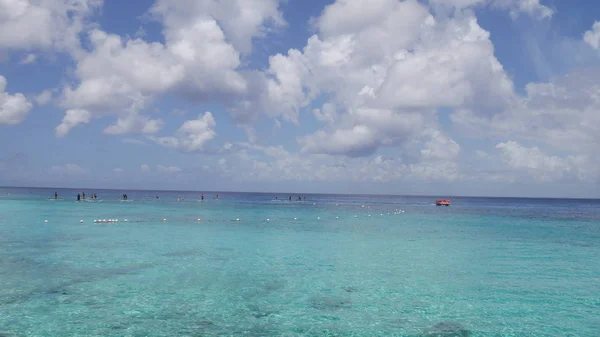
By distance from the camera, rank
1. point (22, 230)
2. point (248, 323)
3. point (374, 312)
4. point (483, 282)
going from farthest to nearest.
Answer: point (22, 230) < point (483, 282) < point (374, 312) < point (248, 323)

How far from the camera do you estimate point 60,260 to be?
78.0ft

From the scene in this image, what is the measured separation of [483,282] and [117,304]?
16.1 meters

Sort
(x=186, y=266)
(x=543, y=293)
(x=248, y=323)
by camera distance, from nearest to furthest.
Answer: (x=248, y=323) < (x=543, y=293) < (x=186, y=266)

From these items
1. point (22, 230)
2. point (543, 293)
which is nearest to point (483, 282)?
point (543, 293)

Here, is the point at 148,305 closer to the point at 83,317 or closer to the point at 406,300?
the point at 83,317

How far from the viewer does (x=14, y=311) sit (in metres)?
14.7

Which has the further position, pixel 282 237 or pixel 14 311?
pixel 282 237

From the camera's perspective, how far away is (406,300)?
17.3m

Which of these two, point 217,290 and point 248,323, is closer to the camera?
point 248,323

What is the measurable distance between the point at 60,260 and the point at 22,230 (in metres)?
17.1

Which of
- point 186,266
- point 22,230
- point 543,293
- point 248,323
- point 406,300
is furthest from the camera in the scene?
point 22,230

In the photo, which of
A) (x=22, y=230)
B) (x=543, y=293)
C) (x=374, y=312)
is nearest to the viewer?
(x=374, y=312)

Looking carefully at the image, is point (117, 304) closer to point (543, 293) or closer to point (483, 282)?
point (483, 282)

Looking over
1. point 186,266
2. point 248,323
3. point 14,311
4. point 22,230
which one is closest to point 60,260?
point 186,266
